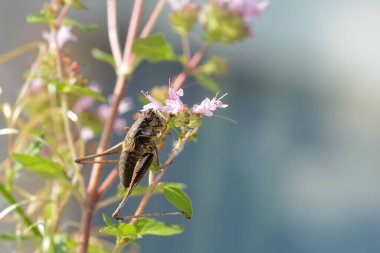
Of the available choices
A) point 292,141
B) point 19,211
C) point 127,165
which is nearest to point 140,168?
point 127,165

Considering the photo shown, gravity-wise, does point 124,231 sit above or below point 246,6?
below

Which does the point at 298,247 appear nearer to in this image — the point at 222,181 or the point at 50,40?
the point at 222,181

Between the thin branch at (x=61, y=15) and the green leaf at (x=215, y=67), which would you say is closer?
the thin branch at (x=61, y=15)

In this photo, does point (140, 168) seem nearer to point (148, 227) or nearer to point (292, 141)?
point (148, 227)

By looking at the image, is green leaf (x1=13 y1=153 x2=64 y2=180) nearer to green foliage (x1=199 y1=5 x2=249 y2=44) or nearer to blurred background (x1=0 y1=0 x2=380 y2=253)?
green foliage (x1=199 y1=5 x2=249 y2=44)

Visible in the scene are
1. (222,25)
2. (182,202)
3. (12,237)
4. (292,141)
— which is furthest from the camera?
(292,141)

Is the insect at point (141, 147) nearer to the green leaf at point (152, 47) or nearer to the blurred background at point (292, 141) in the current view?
the green leaf at point (152, 47)

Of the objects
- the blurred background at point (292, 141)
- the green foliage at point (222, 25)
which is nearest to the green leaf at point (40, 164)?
the green foliage at point (222, 25)
